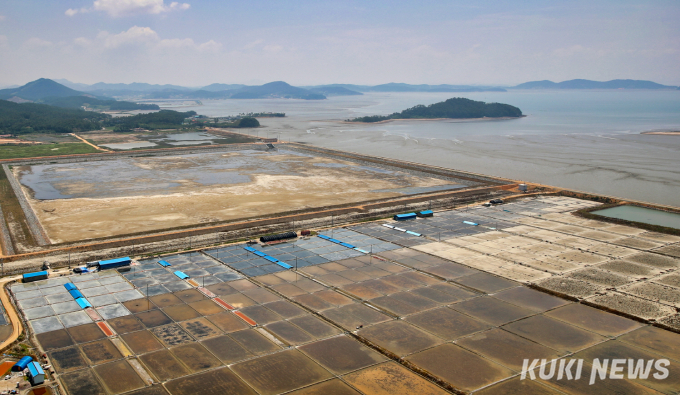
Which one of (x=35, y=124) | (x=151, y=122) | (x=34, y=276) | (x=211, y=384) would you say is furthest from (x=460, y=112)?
(x=211, y=384)

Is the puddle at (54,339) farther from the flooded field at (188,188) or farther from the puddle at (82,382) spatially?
the flooded field at (188,188)

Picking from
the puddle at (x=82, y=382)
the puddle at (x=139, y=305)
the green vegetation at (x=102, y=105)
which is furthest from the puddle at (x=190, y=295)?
the green vegetation at (x=102, y=105)

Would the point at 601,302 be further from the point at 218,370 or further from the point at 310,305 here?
the point at 218,370

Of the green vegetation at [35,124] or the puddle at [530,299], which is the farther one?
the green vegetation at [35,124]

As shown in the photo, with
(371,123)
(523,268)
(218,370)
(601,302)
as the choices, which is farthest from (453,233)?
(371,123)

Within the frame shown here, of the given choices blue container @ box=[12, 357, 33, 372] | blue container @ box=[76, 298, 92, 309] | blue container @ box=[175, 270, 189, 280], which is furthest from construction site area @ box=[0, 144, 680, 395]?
blue container @ box=[12, 357, 33, 372]
